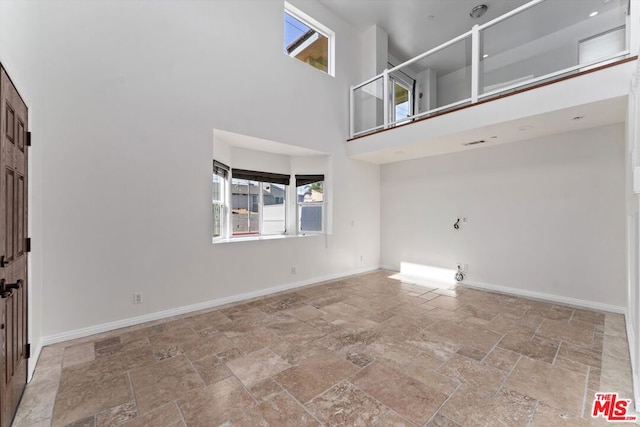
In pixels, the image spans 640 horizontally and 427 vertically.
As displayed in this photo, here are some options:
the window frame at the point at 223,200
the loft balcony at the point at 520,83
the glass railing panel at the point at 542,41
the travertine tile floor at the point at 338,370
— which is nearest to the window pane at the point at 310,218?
the loft balcony at the point at 520,83

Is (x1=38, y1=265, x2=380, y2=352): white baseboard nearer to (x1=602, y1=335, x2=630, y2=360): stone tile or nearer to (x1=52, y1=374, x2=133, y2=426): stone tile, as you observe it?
(x1=52, y1=374, x2=133, y2=426): stone tile

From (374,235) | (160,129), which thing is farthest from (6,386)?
(374,235)

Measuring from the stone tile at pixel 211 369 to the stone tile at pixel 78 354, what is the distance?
101cm

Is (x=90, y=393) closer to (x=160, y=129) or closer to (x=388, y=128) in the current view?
(x=160, y=129)

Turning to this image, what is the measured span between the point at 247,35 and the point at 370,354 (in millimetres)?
4592

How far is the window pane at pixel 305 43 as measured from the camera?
4.77 m

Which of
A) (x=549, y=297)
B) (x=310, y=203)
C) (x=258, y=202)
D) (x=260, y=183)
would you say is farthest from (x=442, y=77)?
(x=258, y=202)

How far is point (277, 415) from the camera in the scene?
173 cm

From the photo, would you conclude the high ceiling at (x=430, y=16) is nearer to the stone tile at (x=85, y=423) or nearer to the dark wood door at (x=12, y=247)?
the dark wood door at (x=12, y=247)

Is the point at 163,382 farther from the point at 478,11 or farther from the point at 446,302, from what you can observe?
the point at 478,11

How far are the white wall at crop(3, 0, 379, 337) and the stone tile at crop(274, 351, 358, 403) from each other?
6.52ft

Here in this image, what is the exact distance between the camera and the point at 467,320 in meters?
3.27

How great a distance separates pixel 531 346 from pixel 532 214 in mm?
2346

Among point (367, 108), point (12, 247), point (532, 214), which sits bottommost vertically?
point (12, 247)
